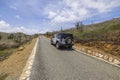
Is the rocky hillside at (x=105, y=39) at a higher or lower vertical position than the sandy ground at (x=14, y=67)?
higher

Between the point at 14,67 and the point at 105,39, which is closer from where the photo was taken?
the point at 14,67

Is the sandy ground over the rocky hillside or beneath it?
beneath

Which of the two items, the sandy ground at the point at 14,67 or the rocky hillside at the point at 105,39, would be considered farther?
the rocky hillside at the point at 105,39

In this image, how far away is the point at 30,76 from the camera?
28.7 ft

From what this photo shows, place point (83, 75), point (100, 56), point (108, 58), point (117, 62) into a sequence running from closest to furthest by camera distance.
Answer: point (83, 75) → point (117, 62) → point (108, 58) → point (100, 56)

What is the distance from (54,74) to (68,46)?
12720mm

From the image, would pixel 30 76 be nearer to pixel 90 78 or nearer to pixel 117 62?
pixel 90 78

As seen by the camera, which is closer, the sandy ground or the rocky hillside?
the sandy ground

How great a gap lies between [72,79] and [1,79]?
4390mm

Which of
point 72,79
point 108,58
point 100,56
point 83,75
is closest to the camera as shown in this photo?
point 72,79

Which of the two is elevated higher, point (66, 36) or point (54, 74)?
point (66, 36)

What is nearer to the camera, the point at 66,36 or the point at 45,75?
the point at 45,75

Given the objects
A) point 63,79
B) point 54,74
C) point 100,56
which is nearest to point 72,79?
point 63,79

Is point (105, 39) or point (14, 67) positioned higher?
point (105, 39)
